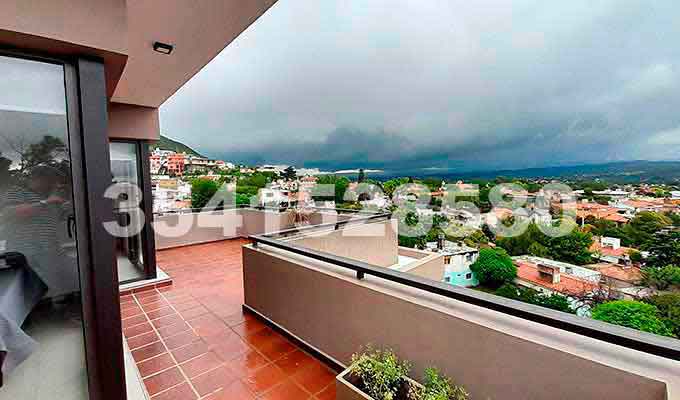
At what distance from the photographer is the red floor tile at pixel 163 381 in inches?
77.8

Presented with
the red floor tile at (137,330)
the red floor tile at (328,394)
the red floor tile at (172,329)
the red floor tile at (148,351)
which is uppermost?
the red floor tile at (137,330)

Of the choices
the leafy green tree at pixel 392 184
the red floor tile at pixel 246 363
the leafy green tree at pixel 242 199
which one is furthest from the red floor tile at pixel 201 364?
the leafy green tree at pixel 242 199

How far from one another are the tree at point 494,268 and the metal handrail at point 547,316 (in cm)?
111

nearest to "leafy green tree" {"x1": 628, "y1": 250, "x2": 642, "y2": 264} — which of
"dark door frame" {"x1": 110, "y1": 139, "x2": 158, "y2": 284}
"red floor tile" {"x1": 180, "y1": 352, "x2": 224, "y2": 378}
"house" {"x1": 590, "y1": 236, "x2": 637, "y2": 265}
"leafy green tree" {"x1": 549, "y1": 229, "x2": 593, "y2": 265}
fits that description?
"house" {"x1": 590, "y1": 236, "x2": 637, "y2": 265}

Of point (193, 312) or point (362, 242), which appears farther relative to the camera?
point (362, 242)

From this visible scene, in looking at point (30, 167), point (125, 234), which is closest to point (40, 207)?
point (30, 167)

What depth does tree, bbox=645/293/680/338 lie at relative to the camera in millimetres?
1617

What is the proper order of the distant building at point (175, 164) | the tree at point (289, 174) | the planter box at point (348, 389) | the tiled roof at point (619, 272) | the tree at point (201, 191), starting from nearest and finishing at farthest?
the planter box at point (348, 389) < the tiled roof at point (619, 272) < the distant building at point (175, 164) < the tree at point (201, 191) < the tree at point (289, 174)

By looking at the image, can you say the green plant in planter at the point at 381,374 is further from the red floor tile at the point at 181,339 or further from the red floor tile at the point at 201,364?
the red floor tile at the point at 181,339

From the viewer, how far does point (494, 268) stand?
2.58 meters

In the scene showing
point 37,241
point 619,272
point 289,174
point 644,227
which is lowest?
point 619,272

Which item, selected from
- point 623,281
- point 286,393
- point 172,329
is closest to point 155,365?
Answer: point 172,329

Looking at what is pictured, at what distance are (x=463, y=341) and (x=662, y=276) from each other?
1655mm

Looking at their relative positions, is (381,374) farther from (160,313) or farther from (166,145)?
(166,145)
